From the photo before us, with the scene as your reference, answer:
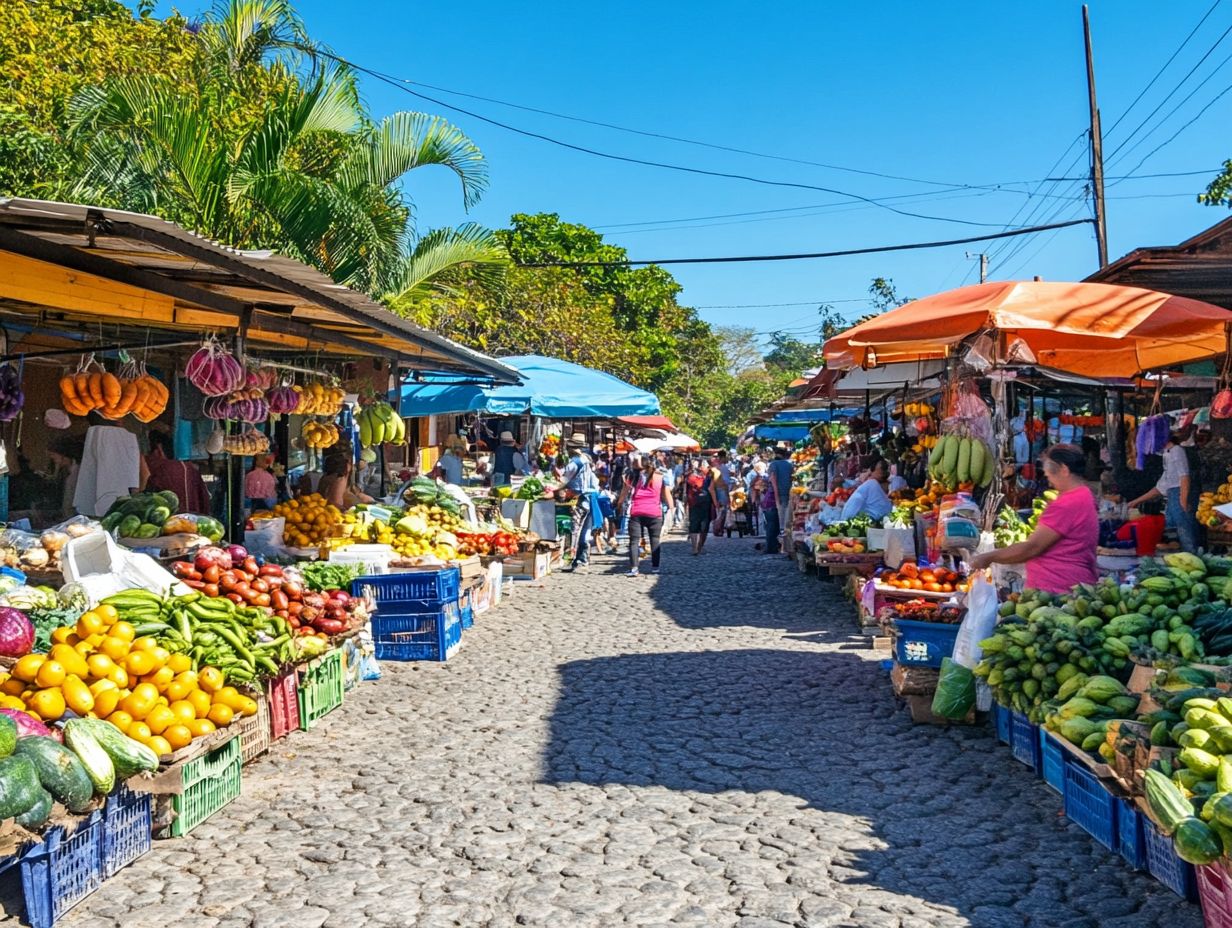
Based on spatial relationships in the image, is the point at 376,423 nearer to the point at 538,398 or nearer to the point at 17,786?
the point at 538,398

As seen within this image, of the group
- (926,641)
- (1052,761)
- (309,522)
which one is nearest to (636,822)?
(1052,761)

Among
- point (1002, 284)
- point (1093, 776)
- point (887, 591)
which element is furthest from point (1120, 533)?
point (1093, 776)

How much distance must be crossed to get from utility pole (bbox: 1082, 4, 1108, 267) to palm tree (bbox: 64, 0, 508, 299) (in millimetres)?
12734

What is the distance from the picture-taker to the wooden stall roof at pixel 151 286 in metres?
5.34

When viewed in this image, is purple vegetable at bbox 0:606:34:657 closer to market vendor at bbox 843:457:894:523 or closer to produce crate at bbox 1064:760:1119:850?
produce crate at bbox 1064:760:1119:850

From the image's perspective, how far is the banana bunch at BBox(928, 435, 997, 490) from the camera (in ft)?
28.6

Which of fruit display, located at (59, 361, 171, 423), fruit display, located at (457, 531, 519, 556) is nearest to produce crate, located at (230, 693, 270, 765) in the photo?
fruit display, located at (59, 361, 171, 423)

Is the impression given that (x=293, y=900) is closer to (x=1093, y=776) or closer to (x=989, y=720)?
(x=1093, y=776)

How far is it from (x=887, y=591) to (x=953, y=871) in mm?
4907

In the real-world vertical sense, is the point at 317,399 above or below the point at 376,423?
above

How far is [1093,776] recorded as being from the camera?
17.3 feet

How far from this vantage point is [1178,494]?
42.4 ft

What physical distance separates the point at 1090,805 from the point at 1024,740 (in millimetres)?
1282

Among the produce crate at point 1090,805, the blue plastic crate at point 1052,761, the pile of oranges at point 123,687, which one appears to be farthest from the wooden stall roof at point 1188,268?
the pile of oranges at point 123,687
